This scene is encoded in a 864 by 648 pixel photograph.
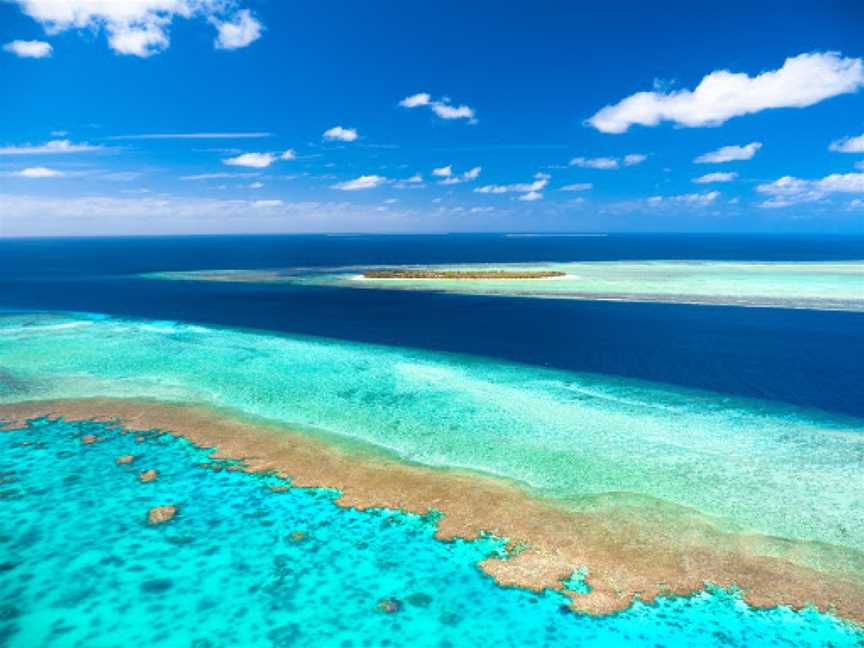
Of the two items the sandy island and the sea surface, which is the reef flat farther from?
the sandy island

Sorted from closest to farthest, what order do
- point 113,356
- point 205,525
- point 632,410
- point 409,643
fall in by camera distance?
point 409,643
point 205,525
point 632,410
point 113,356

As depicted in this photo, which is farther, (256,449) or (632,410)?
(632,410)

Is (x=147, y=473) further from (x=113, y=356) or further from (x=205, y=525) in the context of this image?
(x=113, y=356)

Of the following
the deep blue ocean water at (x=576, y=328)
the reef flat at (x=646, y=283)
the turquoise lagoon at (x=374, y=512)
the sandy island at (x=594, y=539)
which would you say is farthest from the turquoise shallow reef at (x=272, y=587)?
the reef flat at (x=646, y=283)

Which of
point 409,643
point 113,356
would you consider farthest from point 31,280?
point 409,643

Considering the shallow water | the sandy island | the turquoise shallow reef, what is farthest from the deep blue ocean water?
the turquoise shallow reef

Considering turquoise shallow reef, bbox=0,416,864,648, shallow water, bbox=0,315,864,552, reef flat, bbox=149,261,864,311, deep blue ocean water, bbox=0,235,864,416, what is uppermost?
reef flat, bbox=149,261,864,311
